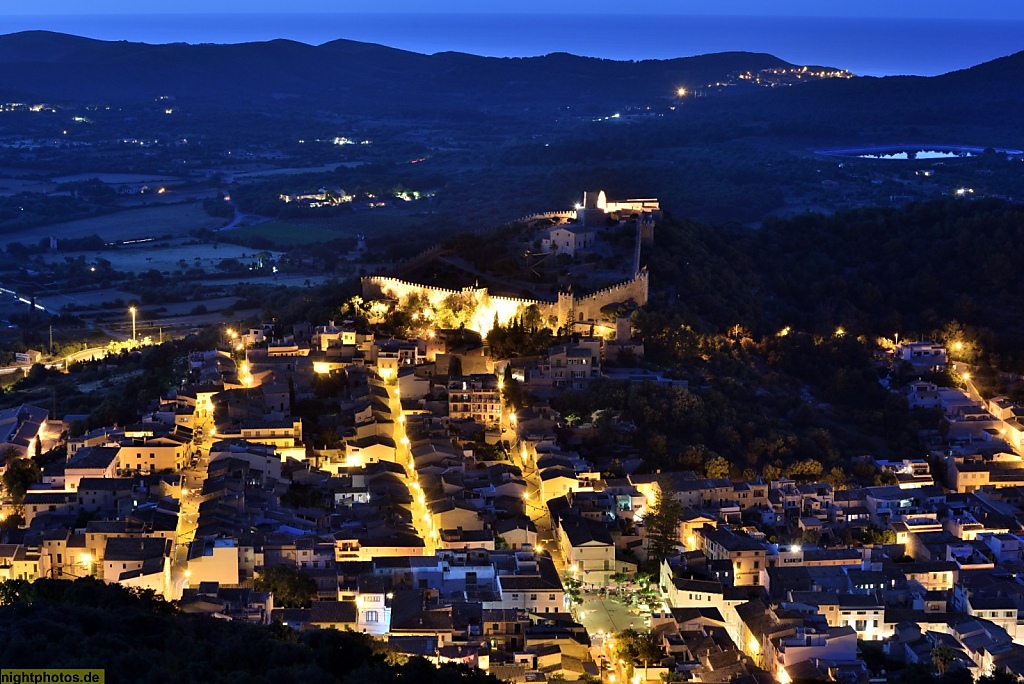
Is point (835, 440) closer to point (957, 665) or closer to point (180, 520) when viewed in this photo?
point (957, 665)

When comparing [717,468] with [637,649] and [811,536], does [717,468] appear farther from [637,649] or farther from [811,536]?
[637,649]

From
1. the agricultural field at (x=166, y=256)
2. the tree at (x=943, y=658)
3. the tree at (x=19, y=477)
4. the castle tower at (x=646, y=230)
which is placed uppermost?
the castle tower at (x=646, y=230)

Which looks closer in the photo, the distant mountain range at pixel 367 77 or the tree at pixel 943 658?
the tree at pixel 943 658

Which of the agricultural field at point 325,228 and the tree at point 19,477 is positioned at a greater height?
the tree at point 19,477

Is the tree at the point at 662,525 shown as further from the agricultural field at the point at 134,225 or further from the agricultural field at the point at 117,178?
the agricultural field at the point at 117,178

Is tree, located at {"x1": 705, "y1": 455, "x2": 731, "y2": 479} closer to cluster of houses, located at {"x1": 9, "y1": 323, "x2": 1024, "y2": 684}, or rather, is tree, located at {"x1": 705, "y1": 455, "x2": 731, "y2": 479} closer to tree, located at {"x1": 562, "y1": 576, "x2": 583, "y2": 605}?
cluster of houses, located at {"x1": 9, "y1": 323, "x2": 1024, "y2": 684}

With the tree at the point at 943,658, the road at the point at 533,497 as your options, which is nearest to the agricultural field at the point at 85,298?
the road at the point at 533,497

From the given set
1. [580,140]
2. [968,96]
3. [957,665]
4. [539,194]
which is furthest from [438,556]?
[968,96]
